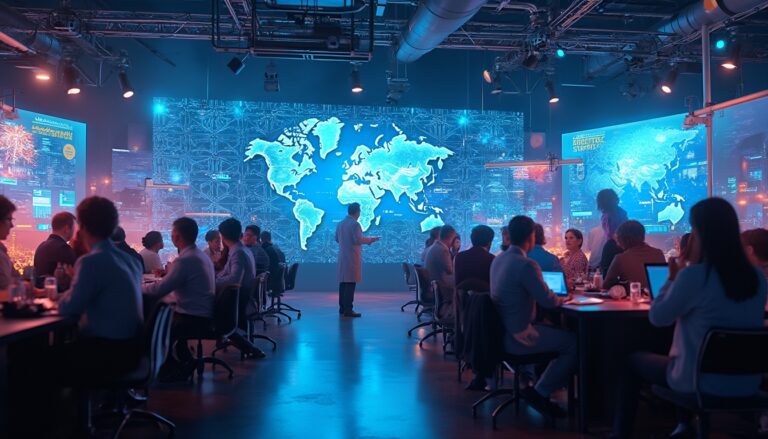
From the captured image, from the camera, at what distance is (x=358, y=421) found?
13.3 feet

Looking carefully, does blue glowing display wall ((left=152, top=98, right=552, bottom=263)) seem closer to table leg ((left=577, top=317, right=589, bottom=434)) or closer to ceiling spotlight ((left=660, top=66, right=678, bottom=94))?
ceiling spotlight ((left=660, top=66, right=678, bottom=94))

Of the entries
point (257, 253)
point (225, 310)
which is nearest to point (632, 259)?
point (225, 310)

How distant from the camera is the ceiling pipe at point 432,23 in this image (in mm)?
6820

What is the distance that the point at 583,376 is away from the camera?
380 centimetres

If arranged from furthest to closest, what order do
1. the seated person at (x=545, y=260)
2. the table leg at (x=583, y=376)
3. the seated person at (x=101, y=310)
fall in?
the seated person at (x=545, y=260) → the table leg at (x=583, y=376) → the seated person at (x=101, y=310)

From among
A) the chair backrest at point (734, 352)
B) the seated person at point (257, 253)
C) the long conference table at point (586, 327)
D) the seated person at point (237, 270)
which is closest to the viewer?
the chair backrest at point (734, 352)

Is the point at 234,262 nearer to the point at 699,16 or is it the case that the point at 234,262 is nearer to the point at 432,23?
the point at 432,23

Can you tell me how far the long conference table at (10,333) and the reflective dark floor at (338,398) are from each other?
983 mm

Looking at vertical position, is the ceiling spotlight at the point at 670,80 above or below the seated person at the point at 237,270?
above

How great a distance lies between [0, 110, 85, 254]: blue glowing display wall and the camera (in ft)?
30.9

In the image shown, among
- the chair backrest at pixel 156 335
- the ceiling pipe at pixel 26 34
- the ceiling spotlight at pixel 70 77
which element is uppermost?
the ceiling pipe at pixel 26 34

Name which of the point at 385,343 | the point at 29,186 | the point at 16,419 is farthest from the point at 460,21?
the point at 29,186

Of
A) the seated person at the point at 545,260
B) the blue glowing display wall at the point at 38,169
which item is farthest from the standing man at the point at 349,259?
the blue glowing display wall at the point at 38,169

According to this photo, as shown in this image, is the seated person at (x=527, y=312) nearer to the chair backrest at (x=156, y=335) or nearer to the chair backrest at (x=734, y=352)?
the chair backrest at (x=734, y=352)
